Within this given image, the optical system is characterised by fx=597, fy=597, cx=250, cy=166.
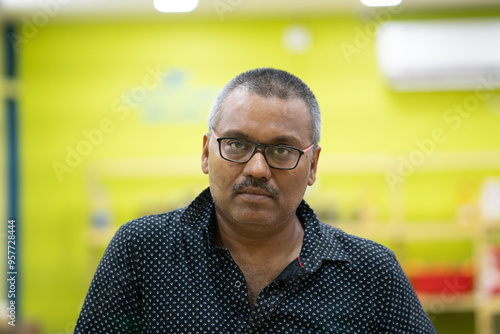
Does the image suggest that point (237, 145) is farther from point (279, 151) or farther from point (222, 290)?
point (222, 290)

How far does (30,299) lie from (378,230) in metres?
2.92

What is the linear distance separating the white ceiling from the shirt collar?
340 cm

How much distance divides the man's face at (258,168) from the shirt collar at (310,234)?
0.09 metres

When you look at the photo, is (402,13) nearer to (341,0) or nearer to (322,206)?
(341,0)

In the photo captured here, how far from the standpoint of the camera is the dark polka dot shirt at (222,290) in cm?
136

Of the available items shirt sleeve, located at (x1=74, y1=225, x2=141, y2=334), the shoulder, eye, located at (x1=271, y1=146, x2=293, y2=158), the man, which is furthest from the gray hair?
shirt sleeve, located at (x1=74, y1=225, x2=141, y2=334)

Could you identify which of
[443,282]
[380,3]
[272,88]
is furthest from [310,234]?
[380,3]

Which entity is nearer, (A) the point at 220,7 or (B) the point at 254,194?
(B) the point at 254,194

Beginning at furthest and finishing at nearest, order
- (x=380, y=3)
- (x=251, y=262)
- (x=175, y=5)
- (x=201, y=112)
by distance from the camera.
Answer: (x=201, y=112)
(x=175, y=5)
(x=380, y=3)
(x=251, y=262)

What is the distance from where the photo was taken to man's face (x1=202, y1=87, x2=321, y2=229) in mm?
1384

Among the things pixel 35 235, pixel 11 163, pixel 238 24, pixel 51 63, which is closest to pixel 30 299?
pixel 35 235

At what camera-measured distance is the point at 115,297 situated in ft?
4.51

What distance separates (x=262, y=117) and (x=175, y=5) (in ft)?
11.7

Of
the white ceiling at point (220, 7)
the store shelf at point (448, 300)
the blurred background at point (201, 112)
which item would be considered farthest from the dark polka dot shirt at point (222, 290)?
the white ceiling at point (220, 7)
